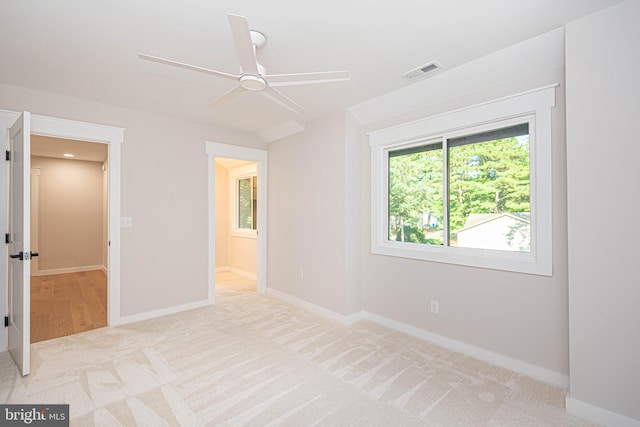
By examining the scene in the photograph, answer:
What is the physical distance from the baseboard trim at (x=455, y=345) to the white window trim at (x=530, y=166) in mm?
742

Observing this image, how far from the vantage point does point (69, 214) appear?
21.7 feet

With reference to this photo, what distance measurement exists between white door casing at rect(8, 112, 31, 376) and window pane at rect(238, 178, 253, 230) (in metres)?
3.67

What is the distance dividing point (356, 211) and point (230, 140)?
2.20 m

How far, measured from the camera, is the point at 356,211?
370 centimetres

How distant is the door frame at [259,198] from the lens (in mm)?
4246

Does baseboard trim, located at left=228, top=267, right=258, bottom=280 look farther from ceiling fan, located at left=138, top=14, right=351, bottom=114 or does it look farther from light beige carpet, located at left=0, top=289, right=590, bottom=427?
ceiling fan, located at left=138, top=14, right=351, bottom=114

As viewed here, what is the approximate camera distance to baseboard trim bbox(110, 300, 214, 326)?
3.48m

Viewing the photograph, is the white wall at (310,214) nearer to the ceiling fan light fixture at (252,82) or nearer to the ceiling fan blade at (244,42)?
the ceiling fan light fixture at (252,82)

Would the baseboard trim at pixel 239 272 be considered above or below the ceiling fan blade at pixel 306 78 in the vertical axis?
below

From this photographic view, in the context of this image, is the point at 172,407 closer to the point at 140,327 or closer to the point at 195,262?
the point at 140,327

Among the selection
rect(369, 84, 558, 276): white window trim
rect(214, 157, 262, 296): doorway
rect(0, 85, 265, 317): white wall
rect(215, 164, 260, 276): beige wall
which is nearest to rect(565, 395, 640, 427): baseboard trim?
rect(369, 84, 558, 276): white window trim

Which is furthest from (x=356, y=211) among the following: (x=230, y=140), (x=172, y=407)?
(x=172, y=407)

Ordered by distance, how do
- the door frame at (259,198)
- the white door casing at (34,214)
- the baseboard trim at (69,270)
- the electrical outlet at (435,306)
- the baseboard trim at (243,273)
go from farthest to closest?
1. the baseboard trim at (69,270)
2. the white door casing at (34,214)
3. the baseboard trim at (243,273)
4. the door frame at (259,198)
5. the electrical outlet at (435,306)

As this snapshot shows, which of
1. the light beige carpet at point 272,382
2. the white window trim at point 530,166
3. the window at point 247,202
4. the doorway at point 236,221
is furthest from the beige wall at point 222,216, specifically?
the white window trim at point 530,166
